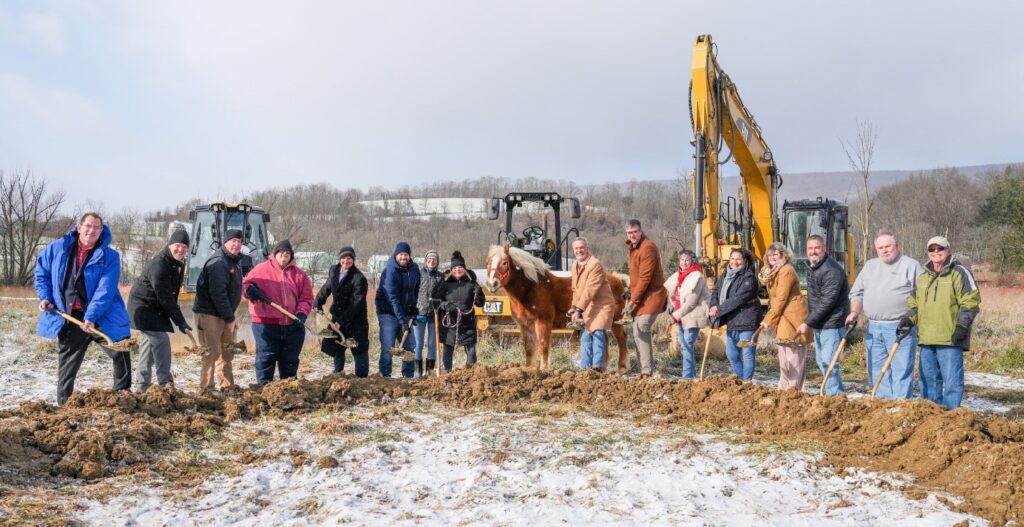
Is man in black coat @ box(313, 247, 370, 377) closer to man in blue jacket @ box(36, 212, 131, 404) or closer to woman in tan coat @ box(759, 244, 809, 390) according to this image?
man in blue jacket @ box(36, 212, 131, 404)

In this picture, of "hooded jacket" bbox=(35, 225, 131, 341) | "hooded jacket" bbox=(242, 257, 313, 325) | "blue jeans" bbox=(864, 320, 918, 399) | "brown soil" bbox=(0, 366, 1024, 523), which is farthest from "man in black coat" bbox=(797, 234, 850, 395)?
"hooded jacket" bbox=(35, 225, 131, 341)

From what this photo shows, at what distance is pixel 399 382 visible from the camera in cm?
735

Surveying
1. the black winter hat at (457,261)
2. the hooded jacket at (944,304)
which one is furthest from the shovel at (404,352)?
the hooded jacket at (944,304)

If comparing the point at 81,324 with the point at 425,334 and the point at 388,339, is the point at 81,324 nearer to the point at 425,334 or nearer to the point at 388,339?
the point at 388,339

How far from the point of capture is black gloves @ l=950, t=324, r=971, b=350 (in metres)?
6.53

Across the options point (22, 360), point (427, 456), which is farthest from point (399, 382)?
point (22, 360)

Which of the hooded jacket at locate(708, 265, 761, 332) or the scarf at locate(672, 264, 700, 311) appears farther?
the scarf at locate(672, 264, 700, 311)

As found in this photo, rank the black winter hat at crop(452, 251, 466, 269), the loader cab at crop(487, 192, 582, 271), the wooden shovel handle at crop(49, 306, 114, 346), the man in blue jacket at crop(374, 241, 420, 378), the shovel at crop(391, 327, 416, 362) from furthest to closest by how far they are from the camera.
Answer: the loader cab at crop(487, 192, 582, 271), the black winter hat at crop(452, 251, 466, 269), the man in blue jacket at crop(374, 241, 420, 378), the shovel at crop(391, 327, 416, 362), the wooden shovel handle at crop(49, 306, 114, 346)

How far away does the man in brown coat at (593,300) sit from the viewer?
8.66 metres

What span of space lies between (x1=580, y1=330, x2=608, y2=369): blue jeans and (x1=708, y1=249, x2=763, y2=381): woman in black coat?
1.23 m

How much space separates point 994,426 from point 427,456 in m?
3.66

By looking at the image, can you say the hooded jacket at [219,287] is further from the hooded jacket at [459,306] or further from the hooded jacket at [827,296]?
the hooded jacket at [827,296]

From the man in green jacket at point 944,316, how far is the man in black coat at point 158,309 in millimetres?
6050

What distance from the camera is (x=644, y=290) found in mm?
8742
